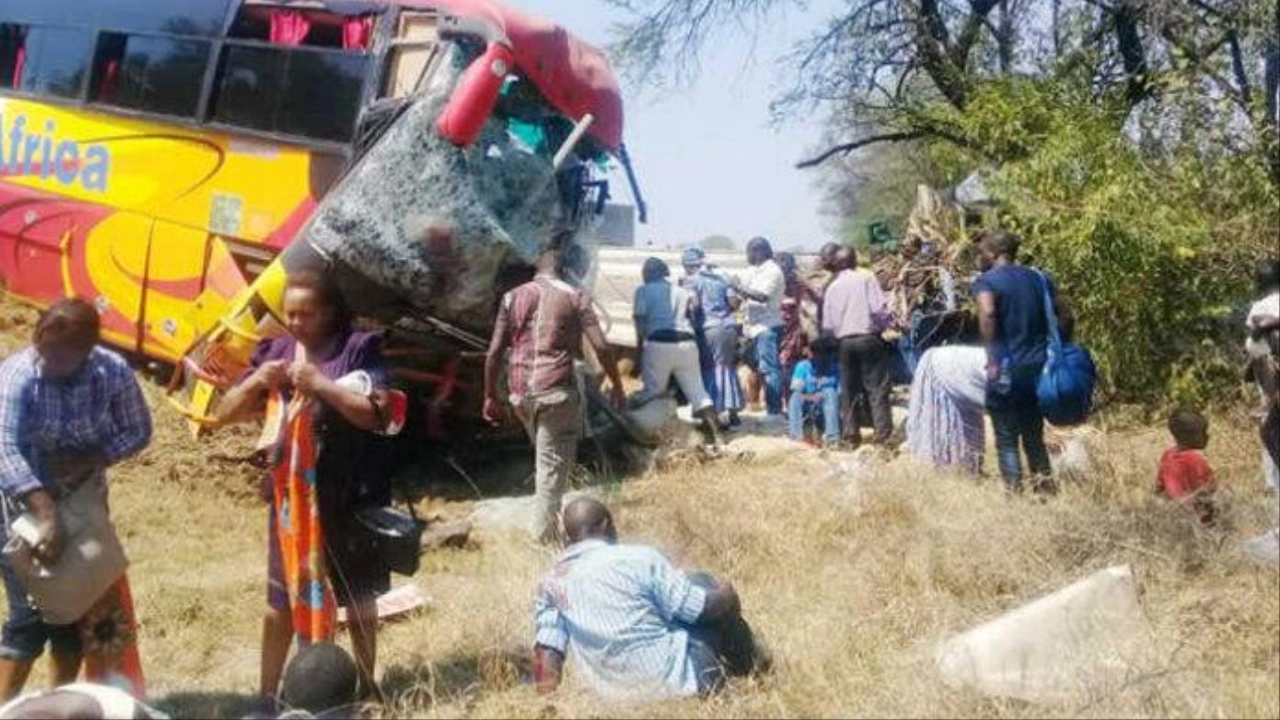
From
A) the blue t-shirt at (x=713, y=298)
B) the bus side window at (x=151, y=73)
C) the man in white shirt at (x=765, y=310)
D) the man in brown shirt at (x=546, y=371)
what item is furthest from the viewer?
the man in white shirt at (x=765, y=310)

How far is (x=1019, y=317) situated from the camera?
23.0 ft

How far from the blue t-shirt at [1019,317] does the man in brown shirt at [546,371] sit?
7.03ft

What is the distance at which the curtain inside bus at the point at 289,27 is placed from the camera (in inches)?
356

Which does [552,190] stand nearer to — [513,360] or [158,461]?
[513,360]

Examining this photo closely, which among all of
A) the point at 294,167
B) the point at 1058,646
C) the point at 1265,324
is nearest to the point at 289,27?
the point at 294,167

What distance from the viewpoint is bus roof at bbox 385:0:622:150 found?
8.60 metres

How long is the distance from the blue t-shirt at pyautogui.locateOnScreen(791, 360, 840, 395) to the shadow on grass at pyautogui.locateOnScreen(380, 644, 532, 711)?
507 cm

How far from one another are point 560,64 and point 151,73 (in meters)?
2.89

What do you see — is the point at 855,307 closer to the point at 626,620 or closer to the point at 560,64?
the point at 560,64

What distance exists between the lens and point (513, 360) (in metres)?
7.49

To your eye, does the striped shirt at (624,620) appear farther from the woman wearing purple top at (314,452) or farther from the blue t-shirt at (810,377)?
the blue t-shirt at (810,377)

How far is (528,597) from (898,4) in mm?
12371

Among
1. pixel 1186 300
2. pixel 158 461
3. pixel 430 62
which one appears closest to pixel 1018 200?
pixel 1186 300

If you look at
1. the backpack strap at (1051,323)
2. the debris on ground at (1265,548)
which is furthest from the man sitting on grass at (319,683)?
the backpack strap at (1051,323)
